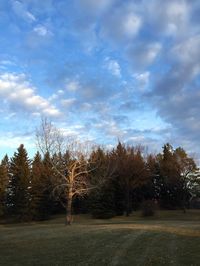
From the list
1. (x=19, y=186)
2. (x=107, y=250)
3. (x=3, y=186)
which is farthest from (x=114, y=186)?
(x=107, y=250)

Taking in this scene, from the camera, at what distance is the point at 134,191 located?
8612cm

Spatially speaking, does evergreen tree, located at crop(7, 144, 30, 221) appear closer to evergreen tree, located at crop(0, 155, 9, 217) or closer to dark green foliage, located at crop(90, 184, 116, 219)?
evergreen tree, located at crop(0, 155, 9, 217)

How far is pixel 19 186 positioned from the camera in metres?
75.2

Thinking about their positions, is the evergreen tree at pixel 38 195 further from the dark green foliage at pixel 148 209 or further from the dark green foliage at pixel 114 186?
the dark green foliage at pixel 148 209

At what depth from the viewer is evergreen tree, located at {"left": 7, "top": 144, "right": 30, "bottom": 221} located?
73.7 metres

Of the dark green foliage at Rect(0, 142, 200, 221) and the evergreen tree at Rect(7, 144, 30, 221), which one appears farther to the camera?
the evergreen tree at Rect(7, 144, 30, 221)

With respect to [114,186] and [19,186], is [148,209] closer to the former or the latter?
[114,186]

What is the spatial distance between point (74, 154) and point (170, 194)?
165ft

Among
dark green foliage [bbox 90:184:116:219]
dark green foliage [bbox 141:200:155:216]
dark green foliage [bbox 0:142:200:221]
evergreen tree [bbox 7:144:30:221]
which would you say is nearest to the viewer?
dark green foliage [bbox 141:200:155:216]

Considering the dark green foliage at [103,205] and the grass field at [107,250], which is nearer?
the grass field at [107,250]

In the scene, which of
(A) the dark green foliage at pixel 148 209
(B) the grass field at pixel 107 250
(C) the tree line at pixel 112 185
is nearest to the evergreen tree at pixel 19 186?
(C) the tree line at pixel 112 185

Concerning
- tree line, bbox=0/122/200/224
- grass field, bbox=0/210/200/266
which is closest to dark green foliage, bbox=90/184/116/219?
tree line, bbox=0/122/200/224

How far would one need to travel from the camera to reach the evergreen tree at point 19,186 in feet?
242

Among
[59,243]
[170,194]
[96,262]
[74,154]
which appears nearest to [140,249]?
[96,262]
